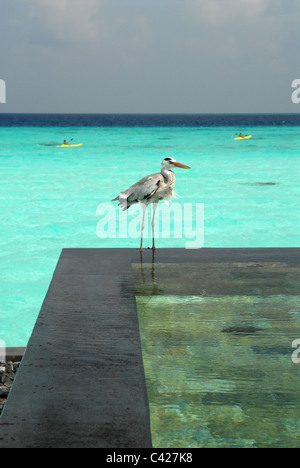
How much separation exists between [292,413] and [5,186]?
63.9 feet

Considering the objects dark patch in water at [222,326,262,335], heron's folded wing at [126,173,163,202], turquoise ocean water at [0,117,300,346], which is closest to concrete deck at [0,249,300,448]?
dark patch in water at [222,326,262,335]

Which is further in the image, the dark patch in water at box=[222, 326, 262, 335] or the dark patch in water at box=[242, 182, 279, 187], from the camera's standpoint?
the dark patch in water at box=[242, 182, 279, 187]

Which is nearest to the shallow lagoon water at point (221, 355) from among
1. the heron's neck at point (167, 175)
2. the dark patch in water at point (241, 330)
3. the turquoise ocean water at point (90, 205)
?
the dark patch in water at point (241, 330)

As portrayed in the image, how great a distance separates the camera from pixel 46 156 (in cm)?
3381

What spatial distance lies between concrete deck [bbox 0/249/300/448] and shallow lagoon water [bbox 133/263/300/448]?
95mm

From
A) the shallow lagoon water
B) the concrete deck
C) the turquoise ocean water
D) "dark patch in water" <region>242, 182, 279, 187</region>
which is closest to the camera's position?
the concrete deck

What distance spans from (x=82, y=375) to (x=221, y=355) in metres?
0.76

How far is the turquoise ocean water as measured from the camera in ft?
32.2

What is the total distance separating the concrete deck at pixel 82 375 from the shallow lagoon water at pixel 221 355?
95mm

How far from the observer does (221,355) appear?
10.1 ft

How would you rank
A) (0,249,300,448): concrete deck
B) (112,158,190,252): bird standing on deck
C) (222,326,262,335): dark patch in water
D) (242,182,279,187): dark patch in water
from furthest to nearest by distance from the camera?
(242,182,279,187): dark patch in water
(112,158,190,252): bird standing on deck
(222,326,262,335): dark patch in water
(0,249,300,448): concrete deck

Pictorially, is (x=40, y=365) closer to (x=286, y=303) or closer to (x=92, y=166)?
(x=286, y=303)

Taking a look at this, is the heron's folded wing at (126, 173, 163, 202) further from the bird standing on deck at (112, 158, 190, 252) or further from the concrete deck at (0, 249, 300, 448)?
the concrete deck at (0, 249, 300, 448)

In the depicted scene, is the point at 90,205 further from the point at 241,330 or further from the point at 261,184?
the point at 241,330
